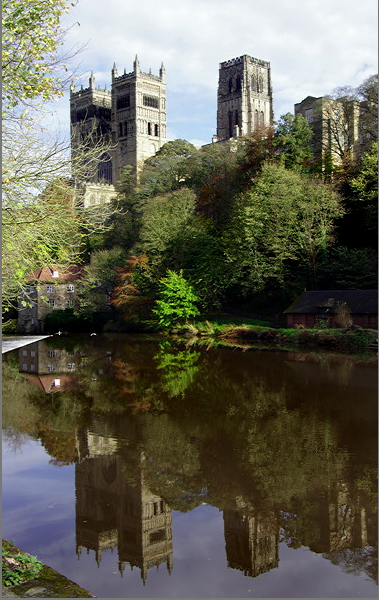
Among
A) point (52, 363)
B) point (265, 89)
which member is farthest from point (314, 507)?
point (265, 89)

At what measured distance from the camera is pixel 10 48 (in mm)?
8398

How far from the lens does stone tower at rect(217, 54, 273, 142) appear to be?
101 meters

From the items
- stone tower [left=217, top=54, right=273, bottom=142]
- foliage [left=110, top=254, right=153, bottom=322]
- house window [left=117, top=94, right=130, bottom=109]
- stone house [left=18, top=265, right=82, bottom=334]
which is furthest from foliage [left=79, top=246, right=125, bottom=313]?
house window [left=117, top=94, right=130, bottom=109]

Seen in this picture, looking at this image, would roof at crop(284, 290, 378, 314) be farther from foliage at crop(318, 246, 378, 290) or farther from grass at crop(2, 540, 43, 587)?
grass at crop(2, 540, 43, 587)

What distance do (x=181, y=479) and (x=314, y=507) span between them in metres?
2.51

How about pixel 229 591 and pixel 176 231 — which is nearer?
pixel 229 591

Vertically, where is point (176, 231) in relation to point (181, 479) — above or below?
above

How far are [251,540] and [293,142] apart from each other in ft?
130

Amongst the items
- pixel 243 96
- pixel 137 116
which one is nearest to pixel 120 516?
pixel 243 96

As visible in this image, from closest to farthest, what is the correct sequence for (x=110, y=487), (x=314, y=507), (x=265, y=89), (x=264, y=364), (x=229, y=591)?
(x=229, y=591) → (x=314, y=507) → (x=110, y=487) → (x=264, y=364) → (x=265, y=89)

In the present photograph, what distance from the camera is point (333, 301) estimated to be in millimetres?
33688

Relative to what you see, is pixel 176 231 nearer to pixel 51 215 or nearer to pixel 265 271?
pixel 265 271

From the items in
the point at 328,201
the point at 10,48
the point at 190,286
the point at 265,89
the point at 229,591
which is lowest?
the point at 229,591

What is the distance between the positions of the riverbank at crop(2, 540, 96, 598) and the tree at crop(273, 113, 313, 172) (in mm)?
39347
